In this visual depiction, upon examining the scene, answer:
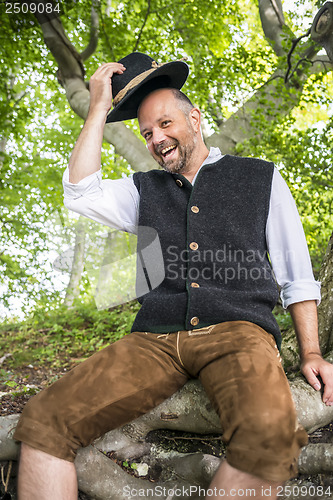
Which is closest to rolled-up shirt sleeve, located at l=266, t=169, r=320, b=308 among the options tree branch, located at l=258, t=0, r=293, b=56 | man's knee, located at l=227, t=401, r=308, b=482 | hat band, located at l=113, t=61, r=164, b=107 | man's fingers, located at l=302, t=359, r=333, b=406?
man's fingers, located at l=302, t=359, r=333, b=406

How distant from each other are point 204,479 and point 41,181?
30.2ft

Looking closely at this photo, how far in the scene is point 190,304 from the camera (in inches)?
82.9

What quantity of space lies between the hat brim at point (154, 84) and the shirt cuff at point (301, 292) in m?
1.39

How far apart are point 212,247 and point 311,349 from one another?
2.41ft

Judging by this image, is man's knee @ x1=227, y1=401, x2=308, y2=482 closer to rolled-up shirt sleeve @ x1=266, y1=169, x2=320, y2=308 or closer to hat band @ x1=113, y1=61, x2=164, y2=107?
rolled-up shirt sleeve @ x1=266, y1=169, x2=320, y2=308

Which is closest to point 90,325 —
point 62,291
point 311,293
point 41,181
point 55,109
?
point 62,291

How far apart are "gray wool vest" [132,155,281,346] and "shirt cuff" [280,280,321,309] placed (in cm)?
9

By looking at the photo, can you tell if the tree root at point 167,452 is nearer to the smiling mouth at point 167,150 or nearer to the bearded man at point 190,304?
the bearded man at point 190,304

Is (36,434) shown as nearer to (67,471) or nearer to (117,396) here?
(67,471)

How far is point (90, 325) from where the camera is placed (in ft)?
23.0

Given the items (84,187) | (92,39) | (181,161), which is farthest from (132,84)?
(92,39)

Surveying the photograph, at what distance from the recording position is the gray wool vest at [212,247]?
2.14 metres

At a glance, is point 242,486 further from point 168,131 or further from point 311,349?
point 168,131

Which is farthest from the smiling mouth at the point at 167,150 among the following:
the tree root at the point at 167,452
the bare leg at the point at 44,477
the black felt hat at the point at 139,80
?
the bare leg at the point at 44,477
